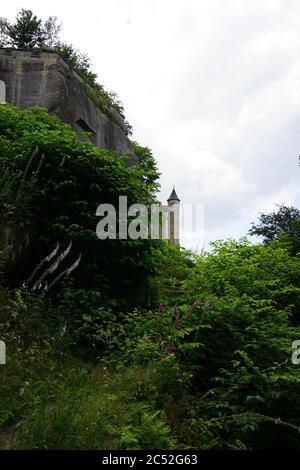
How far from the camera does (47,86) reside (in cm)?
1520

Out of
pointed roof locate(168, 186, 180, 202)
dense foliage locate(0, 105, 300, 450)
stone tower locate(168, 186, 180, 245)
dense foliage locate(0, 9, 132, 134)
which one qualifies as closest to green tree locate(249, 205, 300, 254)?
stone tower locate(168, 186, 180, 245)

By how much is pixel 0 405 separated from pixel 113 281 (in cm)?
362

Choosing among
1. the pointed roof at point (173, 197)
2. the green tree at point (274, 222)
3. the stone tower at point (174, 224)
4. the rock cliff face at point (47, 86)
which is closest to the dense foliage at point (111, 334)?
the rock cliff face at point (47, 86)

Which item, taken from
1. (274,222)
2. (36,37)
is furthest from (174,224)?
(36,37)

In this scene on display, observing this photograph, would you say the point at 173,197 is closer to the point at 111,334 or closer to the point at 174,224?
the point at 174,224

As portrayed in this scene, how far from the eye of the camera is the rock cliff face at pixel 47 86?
593 inches

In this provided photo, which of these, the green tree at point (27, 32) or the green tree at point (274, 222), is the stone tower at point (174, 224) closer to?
the green tree at point (274, 222)

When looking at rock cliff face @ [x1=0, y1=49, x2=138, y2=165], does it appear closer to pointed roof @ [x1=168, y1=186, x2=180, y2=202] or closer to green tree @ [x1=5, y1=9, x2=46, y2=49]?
green tree @ [x1=5, y1=9, x2=46, y2=49]

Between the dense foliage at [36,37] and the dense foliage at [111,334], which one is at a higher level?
the dense foliage at [36,37]

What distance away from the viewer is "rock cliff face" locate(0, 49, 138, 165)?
15.1 meters

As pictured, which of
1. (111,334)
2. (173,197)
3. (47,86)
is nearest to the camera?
(111,334)

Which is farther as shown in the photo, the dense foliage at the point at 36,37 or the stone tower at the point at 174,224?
the stone tower at the point at 174,224

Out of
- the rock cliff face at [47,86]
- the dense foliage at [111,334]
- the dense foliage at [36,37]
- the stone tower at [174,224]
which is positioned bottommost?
the dense foliage at [111,334]
